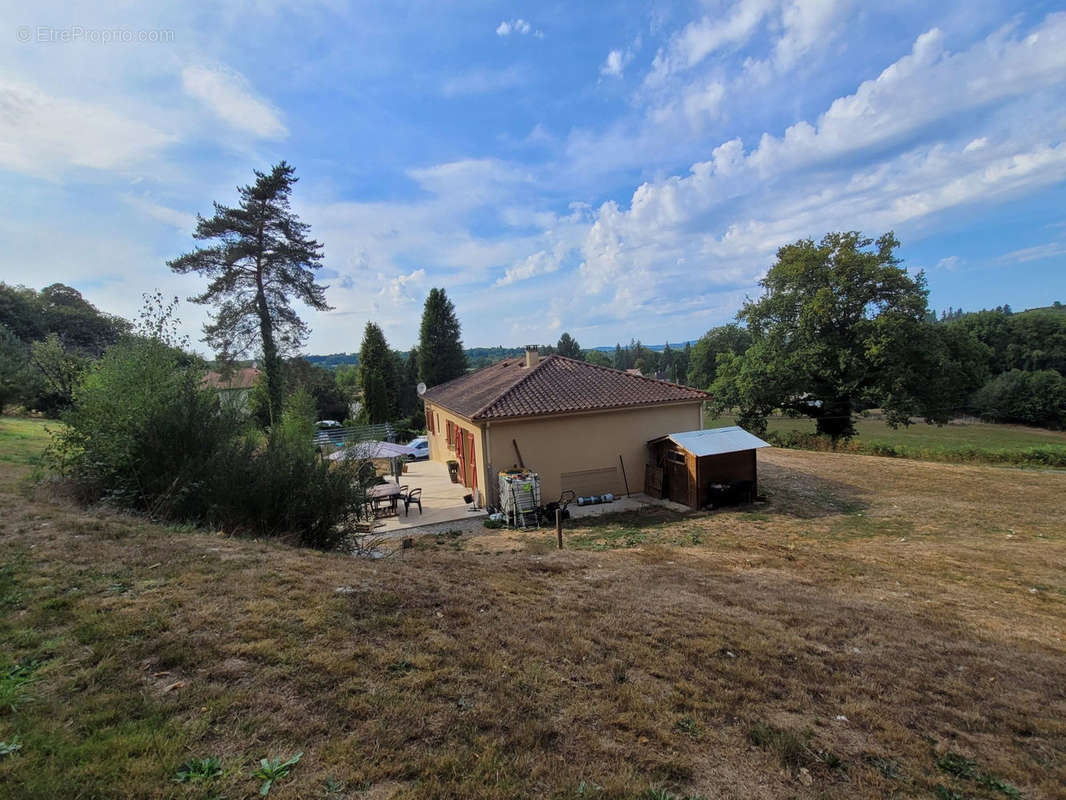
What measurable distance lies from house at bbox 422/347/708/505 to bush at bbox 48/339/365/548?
5.41 m

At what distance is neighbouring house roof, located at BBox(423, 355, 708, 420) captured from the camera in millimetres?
12906

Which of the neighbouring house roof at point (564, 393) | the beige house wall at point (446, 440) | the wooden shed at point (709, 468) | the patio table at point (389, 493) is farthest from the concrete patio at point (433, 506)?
the wooden shed at point (709, 468)

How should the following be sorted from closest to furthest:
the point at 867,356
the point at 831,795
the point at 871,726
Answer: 1. the point at 831,795
2. the point at 871,726
3. the point at 867,356

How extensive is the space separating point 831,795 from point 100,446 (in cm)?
944

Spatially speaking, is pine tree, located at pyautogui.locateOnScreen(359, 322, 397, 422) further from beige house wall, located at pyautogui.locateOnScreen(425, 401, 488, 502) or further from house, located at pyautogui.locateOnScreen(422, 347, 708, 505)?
house, located at pyautogui.locateOnScreen(422, 347, 708, 505)

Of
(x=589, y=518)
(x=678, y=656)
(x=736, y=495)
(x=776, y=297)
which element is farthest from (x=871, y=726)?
(x=776, y=297)

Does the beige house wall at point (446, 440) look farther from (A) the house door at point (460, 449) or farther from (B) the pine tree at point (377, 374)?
(B) the pine tree at point (377, 374)

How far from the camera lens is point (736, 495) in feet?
40.2

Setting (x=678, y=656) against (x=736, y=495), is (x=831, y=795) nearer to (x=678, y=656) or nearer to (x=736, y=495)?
(x=678, y=656)

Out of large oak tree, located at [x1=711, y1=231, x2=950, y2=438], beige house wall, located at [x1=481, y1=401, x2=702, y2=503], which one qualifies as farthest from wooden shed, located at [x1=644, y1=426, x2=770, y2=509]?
large oak tree, located at [x1=711, y1=231, x2=950, y2=438]

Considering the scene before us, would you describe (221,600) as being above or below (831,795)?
above

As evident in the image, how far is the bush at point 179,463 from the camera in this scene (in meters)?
6.95

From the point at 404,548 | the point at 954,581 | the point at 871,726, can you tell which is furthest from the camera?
the point at 404,548

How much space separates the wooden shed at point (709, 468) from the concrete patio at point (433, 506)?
17.9 feet
